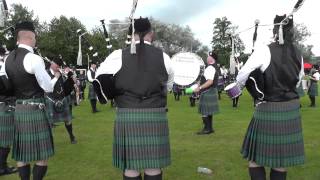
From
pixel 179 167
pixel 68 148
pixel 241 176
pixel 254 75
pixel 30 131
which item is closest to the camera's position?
pixel 254 75

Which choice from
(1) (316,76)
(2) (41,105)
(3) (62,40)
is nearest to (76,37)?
(3) (62,40)

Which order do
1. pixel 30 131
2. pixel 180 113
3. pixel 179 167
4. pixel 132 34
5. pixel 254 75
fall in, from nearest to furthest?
pixel 132 34 → pixel 254 75 → pixel 30 131 → pixel 179 167 → pixel 180 113

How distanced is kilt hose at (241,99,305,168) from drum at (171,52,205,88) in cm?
165

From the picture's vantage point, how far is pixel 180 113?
436 inches

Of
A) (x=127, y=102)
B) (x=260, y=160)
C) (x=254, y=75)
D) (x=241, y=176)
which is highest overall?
(x=254, y=75)

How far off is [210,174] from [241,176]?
37cm

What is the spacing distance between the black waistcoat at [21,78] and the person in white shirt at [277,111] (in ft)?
6.24

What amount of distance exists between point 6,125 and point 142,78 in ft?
7.73

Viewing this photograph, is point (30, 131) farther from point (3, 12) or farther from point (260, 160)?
point (260, 160)

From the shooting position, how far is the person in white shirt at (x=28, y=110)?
392cm

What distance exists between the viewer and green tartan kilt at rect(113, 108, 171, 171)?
11.0 ft

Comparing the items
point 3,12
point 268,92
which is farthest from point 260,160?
point 3,12

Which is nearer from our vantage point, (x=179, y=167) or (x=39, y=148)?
(x=39, y=148)

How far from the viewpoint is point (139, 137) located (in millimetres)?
3369
